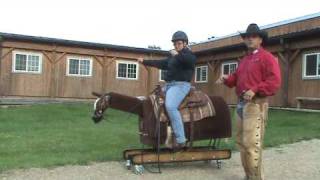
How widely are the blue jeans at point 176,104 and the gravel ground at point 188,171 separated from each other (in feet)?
2.01

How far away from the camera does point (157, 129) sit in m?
7.98

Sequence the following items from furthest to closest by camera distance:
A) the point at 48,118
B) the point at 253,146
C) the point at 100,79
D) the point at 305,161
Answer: the point at 100,79
the point at 48,118
the point at 305,161
the point at 253,146

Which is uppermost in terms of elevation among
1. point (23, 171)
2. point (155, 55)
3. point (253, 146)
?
point (155, 55)

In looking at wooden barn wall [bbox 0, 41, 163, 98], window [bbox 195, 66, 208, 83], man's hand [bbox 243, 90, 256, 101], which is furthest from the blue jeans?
window [bbox 195, 66, 208, 83]

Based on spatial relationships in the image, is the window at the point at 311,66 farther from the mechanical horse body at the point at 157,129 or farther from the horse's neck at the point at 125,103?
the horse's neck at the point at 125,103

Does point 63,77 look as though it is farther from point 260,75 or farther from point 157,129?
point 260,75

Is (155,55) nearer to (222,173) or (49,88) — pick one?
(49,88)

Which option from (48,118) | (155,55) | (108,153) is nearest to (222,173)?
(108,153)

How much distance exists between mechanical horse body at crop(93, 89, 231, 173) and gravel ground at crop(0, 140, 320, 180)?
0.21m

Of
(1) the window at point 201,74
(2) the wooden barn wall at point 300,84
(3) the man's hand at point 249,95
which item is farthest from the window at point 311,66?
(3) the man's hand at point 249,95

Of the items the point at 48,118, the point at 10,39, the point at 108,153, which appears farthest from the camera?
the point at 10,39

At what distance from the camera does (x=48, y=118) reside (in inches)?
848

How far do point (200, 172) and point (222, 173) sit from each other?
0.36 m

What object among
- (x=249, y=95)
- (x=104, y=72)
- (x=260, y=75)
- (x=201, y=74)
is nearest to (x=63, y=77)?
(x=104, y=72)
